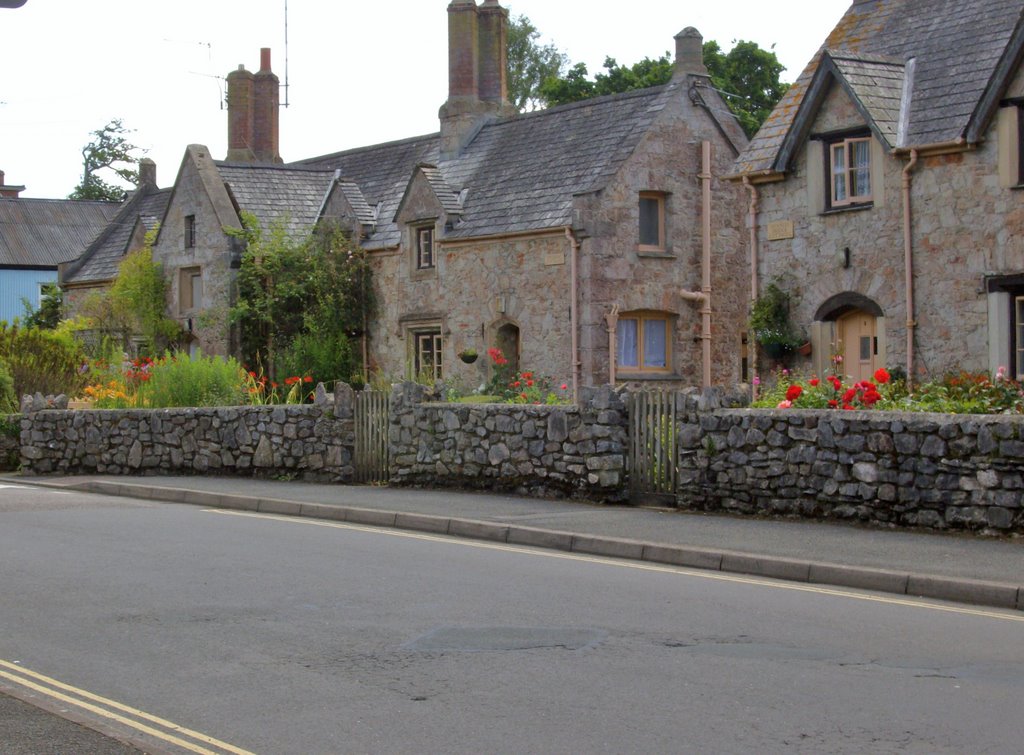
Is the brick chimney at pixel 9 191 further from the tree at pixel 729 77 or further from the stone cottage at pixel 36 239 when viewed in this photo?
the tree at pixel 729 77

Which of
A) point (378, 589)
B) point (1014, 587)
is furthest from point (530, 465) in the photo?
point (1014, 587)

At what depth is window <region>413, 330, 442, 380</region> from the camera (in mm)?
34281

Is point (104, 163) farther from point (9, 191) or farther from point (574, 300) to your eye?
point (574, 300)

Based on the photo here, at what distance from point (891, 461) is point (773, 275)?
12222 mm

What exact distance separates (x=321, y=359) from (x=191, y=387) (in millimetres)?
11220

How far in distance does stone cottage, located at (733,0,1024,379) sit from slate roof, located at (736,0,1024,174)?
27 mm

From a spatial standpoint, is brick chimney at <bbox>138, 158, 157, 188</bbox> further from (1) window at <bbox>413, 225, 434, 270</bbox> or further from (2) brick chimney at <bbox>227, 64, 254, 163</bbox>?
(1) window at <bbox>413, 225, 434, 270</bbox>

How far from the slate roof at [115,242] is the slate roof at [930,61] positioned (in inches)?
990

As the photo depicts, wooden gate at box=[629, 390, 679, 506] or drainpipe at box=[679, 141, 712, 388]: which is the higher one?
drainpipe at box=[679, 141, 712, 388]

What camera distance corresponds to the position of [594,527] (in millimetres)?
13766

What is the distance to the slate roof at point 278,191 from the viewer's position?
39094mm

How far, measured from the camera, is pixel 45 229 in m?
66.2

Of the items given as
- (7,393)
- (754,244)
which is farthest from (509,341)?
(7,393)

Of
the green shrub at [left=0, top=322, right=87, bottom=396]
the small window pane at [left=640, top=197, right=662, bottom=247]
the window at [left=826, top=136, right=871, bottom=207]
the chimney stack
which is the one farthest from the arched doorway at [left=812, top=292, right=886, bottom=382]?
the green shrub at [left=0, top=322, right=87, bottom=396]
